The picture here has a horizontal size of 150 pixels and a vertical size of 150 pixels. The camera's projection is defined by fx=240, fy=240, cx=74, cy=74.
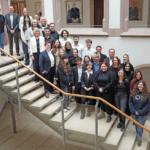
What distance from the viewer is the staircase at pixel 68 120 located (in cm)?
576

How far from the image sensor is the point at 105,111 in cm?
576

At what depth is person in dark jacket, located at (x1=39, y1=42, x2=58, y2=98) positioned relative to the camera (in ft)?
21.9

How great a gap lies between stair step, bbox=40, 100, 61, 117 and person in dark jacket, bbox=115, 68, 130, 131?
1520 mm

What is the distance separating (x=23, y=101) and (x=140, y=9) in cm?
826

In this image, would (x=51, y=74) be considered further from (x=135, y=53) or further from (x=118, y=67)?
(x=135, y=53)

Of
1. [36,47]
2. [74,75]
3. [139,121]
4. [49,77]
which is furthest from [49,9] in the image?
[139,121]

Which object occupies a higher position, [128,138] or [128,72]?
[128,72]

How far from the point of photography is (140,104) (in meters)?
5.65

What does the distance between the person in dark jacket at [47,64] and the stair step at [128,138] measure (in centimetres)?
221

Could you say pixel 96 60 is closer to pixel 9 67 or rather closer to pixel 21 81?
pixel 21 81

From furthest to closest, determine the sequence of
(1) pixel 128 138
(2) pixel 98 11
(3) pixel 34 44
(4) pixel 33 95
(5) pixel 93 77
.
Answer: (2) pixel 98 11
(3) pixel 34 44
(4) pixel 33 95
(5) pixel 93 77
(1) pixel 128 138

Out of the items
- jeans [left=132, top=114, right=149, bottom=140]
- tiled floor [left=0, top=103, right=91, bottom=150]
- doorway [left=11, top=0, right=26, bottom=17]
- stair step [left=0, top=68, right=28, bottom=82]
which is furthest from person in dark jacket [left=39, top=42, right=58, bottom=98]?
doorway [left=11, top=0, right=26, bottom=17]

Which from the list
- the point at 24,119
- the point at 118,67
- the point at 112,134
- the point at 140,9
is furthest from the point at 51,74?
the point at 140,9

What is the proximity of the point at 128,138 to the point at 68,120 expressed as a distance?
5.05ft
